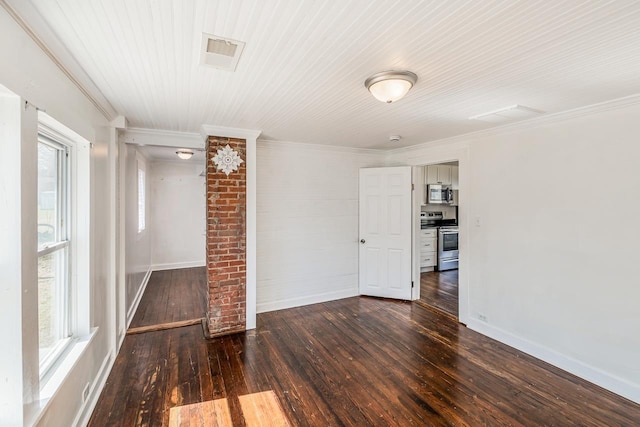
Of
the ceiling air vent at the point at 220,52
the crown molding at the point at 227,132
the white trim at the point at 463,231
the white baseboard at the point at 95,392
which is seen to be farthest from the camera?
the white trim at the point at 463,231

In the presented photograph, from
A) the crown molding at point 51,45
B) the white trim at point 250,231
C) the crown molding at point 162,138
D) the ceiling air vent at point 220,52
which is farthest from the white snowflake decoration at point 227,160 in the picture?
the ceiling air vent at point 220,52

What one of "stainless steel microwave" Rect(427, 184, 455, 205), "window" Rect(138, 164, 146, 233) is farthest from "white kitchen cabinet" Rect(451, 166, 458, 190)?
"window" Rect(138, 164, 146, 233)

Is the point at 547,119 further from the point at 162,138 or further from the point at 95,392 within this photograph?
the point at 95,392

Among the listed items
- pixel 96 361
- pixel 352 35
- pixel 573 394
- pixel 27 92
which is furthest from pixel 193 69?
pixel 573 394

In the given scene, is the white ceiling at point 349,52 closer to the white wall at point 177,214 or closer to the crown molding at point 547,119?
the crown molding at point 547,119

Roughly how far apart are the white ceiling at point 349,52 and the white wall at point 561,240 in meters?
0.44

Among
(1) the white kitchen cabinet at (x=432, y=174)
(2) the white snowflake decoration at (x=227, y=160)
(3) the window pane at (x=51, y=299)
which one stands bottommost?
(3) the window pane at (x=51, y=299)

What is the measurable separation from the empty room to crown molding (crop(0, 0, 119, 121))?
0.5 inches

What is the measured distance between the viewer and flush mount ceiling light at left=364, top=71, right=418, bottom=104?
1.89m

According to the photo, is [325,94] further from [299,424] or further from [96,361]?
[96,361]

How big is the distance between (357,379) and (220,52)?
2623mm

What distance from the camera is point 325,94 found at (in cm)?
232

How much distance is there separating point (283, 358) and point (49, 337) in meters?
1.80

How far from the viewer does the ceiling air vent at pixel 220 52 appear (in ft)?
5.09
